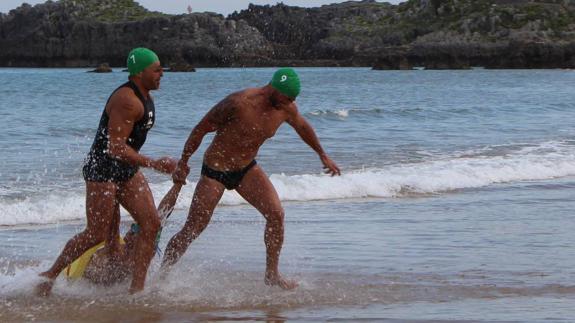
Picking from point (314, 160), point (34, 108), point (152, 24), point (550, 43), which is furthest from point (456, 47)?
point (314, 160)

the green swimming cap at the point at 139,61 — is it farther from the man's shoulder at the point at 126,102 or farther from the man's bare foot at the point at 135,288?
the man's bare foot at the point at 135,288

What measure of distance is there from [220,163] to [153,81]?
3.10ft

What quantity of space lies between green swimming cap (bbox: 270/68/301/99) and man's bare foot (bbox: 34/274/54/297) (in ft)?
6.94

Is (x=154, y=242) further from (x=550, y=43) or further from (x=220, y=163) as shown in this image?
(x=550, y=43)

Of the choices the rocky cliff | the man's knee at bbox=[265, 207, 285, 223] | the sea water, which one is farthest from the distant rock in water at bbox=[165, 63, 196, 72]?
the man's knee at bbox=[265, 207, 285, 223]

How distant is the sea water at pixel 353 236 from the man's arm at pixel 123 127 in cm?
104

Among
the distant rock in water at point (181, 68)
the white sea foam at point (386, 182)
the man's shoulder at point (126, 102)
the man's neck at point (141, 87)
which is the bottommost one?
the distant rock in water at point (181, 68)

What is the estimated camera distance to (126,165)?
7.54 metres

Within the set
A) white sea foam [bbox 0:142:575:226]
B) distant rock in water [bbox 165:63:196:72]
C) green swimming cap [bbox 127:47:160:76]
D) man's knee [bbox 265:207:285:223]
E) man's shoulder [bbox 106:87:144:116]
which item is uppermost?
green swimming cap [bbox 127:47:160:76]

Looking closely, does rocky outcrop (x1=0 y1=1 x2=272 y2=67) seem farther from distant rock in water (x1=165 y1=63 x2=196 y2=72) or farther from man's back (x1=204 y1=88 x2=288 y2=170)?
man's back (x1=204 y1=88 x2=288 y2=170)

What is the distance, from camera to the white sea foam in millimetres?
12945

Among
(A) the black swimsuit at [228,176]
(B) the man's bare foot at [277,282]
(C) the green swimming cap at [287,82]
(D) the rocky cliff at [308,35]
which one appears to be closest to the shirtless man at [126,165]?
(A) the black swimsuit at [228,176]

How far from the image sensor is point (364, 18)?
166500 mm

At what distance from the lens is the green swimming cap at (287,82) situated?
7918 mm
